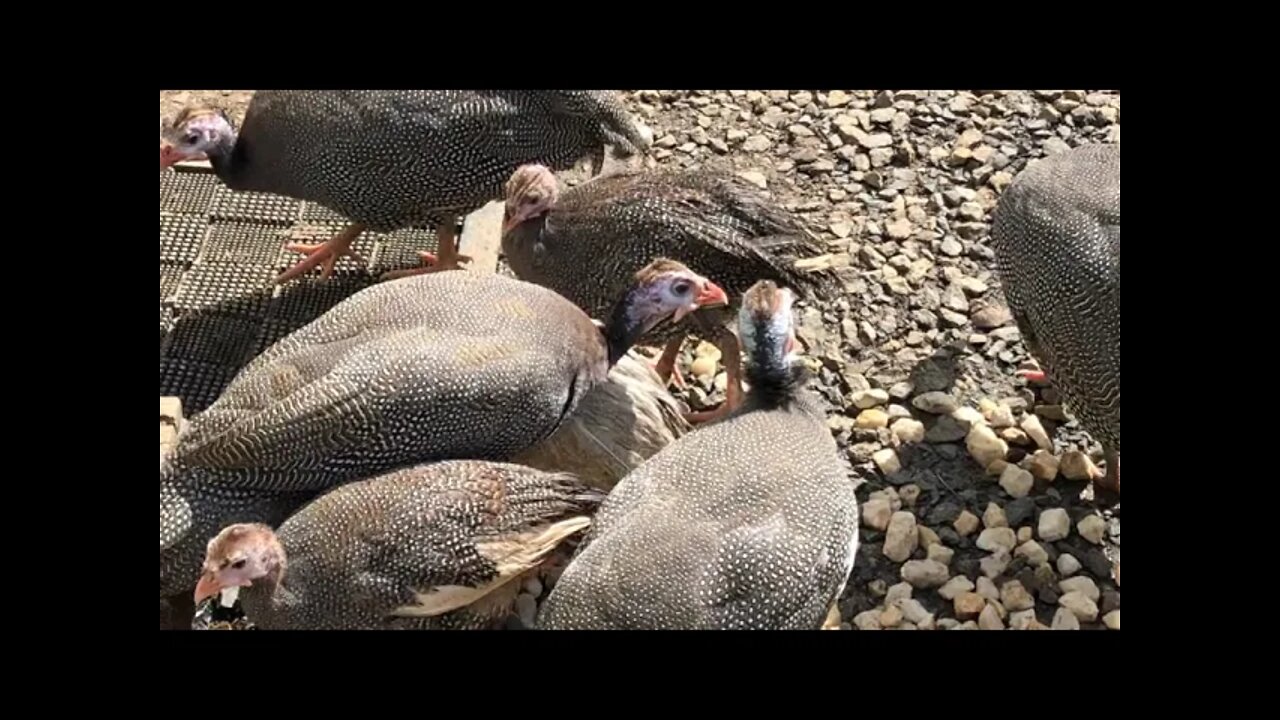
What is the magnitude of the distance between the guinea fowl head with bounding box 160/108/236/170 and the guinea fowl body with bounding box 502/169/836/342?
1.21 m

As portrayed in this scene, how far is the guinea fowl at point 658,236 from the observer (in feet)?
14.4

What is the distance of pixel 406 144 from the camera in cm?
460

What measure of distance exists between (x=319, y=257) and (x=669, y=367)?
1.48 metres

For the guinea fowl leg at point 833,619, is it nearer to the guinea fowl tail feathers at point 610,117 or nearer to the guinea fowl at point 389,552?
the guinea fowl at point 389,552

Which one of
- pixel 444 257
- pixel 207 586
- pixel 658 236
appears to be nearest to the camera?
pixel 207 586

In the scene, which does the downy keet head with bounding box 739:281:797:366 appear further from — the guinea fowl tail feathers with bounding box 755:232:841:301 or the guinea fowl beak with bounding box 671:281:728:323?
A: the guinea fowl tail feathers with bounding box 755:232:841:301

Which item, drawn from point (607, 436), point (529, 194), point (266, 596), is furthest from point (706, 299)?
point (266, 596)

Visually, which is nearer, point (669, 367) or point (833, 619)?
point (833, 619)

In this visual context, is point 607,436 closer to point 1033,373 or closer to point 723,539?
point 723,539

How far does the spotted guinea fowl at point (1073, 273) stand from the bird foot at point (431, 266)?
2.06m


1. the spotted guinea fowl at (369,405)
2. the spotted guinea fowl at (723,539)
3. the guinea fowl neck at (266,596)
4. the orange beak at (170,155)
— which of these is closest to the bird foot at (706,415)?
the spotted guinea fowl at (369,405)

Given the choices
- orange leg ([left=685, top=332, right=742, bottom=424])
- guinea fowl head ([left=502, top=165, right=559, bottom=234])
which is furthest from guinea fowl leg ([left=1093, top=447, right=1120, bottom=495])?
guinea fowl head ([left=502, top=165, right=559, bottom=234])

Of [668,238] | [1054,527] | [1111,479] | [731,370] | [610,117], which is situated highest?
[610,117]

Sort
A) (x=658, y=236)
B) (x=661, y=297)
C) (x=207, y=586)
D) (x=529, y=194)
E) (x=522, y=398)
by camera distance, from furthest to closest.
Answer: (x=529, y=194)
(x=658, y=236)
(x=661, y=297)
(x=522, y=398)
(x=207, y=586)
